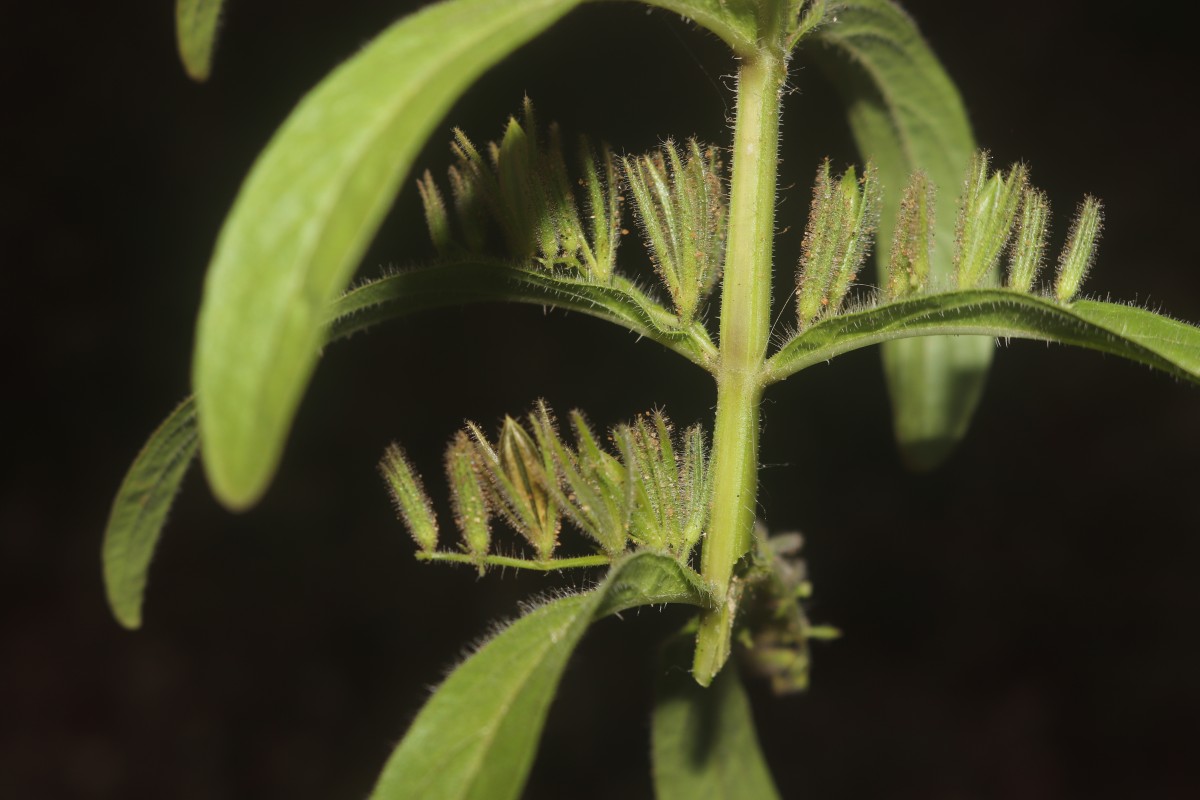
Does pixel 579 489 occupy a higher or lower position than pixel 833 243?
lower

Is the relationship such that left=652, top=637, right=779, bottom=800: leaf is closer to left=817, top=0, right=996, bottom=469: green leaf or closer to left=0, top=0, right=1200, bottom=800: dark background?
left=817, top=0, right=996, bottom=469: green leaf

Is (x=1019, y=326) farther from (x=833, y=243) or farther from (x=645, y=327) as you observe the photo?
(x=645, y=327)

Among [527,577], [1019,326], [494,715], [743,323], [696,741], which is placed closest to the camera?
[494,715]

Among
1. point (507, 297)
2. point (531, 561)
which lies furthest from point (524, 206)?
point (531, 561)

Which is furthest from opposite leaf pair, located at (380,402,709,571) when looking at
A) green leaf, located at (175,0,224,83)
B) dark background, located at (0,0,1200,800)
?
Result: dark background, located at (0,0,1200,800)

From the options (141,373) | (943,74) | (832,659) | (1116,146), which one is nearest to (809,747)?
(832,659)

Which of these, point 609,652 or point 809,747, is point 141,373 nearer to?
point 609,652
